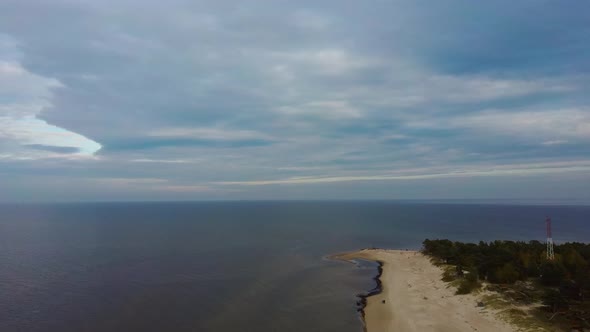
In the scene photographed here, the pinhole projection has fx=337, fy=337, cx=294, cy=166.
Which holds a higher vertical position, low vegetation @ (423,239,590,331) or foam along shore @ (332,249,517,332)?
low vegetation @ (423,239,590,331)

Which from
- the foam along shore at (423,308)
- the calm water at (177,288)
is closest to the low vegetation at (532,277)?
the foam along shore at (423,308)

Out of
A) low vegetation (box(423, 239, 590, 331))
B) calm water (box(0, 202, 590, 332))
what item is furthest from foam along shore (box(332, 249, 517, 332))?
calm water (box(0, 202, 590, 332))

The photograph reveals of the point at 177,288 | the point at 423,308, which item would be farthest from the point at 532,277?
the point at 177,288

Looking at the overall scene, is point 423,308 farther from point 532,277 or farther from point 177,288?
point 177,288

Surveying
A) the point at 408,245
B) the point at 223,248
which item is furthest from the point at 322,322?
the point at 408,245

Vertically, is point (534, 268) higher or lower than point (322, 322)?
higher

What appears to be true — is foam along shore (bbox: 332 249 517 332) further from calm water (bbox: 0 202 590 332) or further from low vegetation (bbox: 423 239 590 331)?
calm water (bbox: 0 202 590 332)

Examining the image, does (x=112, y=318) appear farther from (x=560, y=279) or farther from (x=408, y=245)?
(x=408, y=245)
